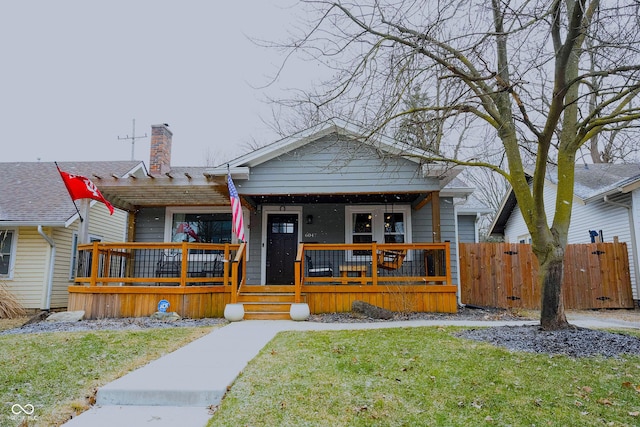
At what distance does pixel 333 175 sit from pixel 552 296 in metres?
4.90

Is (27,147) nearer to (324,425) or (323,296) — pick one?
(323,296)

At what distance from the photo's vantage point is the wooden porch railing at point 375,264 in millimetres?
8656

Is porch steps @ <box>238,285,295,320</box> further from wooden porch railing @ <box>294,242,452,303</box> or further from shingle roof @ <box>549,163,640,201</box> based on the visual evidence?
shingle roof @ <box>549,163,640,201</box>

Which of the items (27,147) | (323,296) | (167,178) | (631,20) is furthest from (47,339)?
(27,147)

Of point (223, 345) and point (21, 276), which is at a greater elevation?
point (21, 276)

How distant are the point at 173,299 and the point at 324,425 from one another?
6.14 meters

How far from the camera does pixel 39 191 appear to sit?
12625 mm

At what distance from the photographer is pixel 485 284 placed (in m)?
10.8

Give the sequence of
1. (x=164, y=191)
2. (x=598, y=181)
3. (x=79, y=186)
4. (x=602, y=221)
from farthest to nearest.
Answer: (x=598, y=181)
(x=602, y=221)
(x=164, y=191)
(x=79, y=186)

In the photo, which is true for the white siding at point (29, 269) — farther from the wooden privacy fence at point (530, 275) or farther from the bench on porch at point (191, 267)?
the wooden privacy fence at point (530, 275)

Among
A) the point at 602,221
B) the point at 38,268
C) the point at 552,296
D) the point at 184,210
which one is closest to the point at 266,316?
the point at 184,210

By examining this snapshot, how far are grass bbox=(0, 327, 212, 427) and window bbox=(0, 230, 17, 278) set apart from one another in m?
5.98

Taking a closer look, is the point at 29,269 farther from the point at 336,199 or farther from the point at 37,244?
the point at 336,199

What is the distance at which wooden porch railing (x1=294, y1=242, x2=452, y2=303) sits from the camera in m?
8.66
